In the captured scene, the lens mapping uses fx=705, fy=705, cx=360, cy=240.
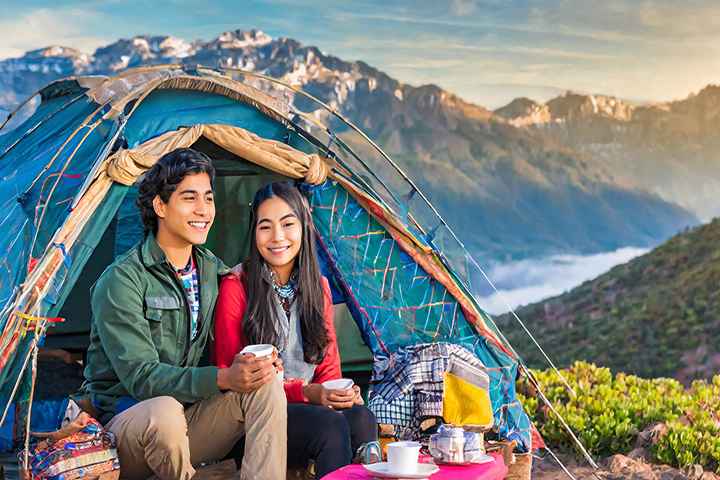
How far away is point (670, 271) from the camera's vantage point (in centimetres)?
1272

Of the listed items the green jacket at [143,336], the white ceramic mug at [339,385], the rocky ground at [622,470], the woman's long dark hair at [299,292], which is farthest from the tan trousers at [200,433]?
the rocky ground at [622,470]

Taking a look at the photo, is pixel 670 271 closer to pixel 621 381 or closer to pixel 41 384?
pixel 621 381

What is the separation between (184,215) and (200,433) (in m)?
0.83

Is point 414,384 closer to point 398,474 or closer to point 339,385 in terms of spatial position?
point 339,385

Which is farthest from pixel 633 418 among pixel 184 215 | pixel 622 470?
pixel 184 215

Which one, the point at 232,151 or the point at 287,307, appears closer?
the point at 287,307

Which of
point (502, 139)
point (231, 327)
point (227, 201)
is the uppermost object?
point (502, 139)

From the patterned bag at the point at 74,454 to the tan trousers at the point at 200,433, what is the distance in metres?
0.07

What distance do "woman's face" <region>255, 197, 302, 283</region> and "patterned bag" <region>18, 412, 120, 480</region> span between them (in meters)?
1.05

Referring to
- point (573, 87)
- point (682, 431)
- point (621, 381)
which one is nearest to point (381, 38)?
point (573, 87)

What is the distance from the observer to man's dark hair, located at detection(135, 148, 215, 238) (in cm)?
279

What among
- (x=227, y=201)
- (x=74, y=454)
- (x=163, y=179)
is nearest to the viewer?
(x=74, y=454)

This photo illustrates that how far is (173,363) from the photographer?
8.91 ft

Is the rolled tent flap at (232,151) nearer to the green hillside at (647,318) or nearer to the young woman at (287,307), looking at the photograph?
the young woman at (287,307)
